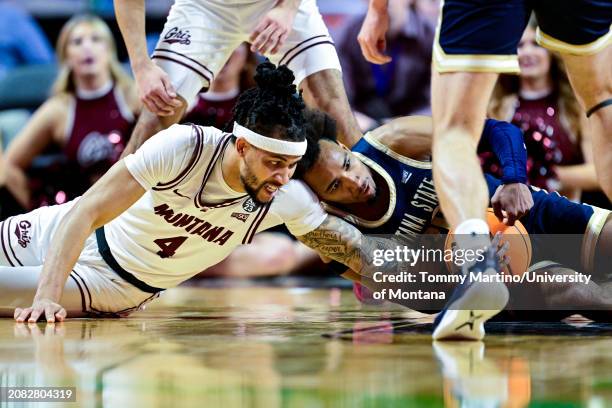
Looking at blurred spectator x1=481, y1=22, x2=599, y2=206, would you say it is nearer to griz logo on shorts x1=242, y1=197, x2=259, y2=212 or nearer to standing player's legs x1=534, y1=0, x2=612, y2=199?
standing player's legs x1=534, y1=0, x2=612, y2=199

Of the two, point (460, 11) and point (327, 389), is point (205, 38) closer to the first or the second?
point (460, 11)

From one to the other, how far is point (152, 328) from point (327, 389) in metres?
1.46

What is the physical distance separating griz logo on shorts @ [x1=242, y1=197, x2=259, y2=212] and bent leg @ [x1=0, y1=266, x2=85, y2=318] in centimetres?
76

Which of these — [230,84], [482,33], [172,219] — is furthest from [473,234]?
[230,84]

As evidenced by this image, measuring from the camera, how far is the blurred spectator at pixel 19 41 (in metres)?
7.45

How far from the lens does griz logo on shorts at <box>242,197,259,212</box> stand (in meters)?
3.57

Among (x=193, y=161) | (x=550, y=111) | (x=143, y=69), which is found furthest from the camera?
(x=550, y=111)

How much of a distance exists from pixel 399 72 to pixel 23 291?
13.2ft

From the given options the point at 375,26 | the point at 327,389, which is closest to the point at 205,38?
the point at 375,26

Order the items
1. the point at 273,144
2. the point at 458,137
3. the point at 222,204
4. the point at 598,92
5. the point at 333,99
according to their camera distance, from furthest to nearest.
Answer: the point at 333,99, the point at 222,204, the point at 273,144, the point at 598,92, the point at 458,137

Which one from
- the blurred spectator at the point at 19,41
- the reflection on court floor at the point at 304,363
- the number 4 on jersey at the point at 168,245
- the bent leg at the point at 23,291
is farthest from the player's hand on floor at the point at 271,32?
the blurred spectator at the point at 19,41

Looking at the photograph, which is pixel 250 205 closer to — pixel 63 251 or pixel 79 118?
pixel 63 251

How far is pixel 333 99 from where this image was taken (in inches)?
162

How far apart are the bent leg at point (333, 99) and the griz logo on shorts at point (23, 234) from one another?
132 cm
